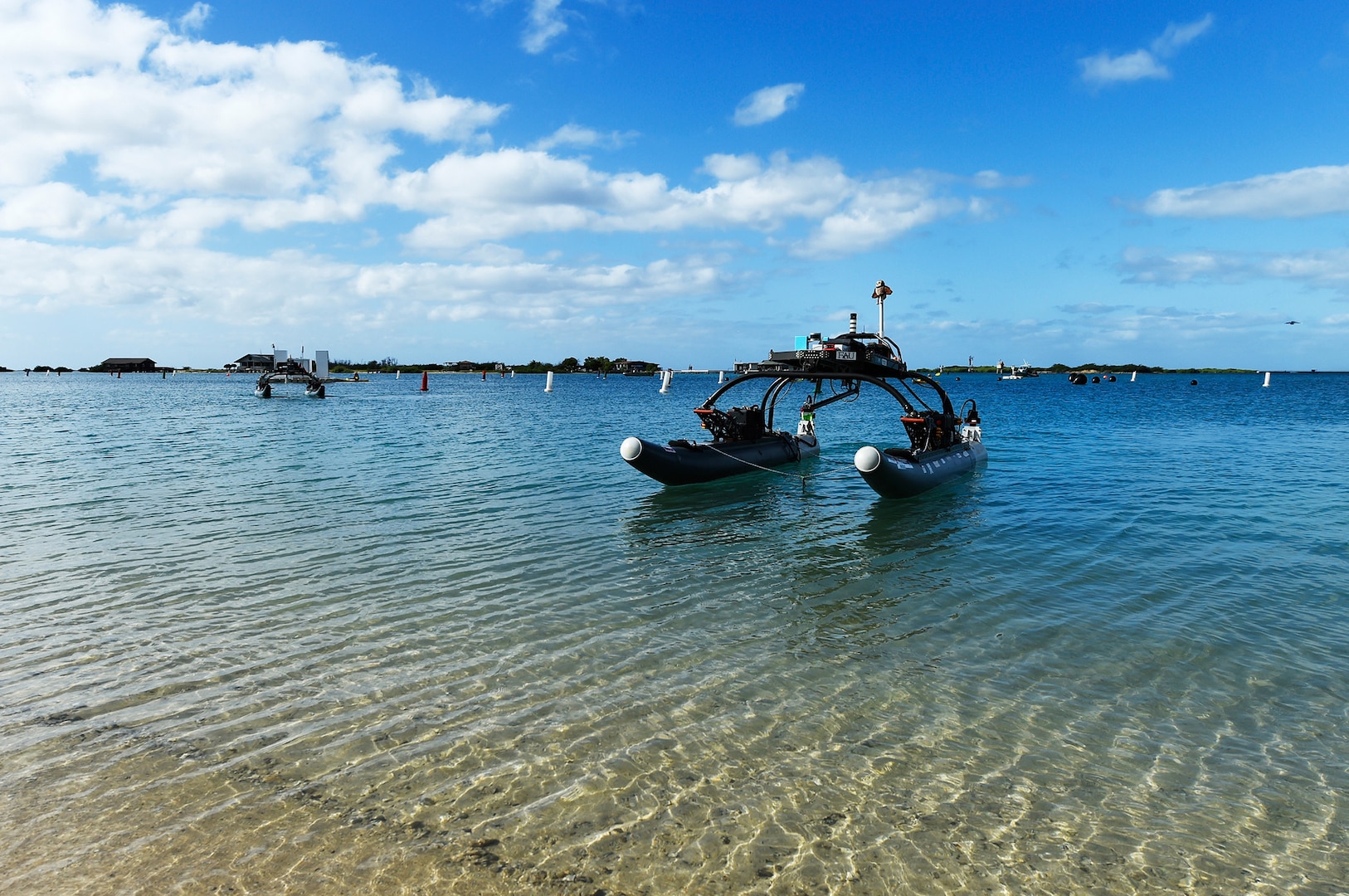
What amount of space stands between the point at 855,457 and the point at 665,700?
16.1 metres

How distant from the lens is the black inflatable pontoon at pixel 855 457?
19734 mm

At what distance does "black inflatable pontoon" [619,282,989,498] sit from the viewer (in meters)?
19.7

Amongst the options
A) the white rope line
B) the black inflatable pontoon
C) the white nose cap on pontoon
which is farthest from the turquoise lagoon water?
the white rope line

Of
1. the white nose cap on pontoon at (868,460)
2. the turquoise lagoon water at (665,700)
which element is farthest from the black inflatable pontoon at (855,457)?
the turquoise lagoon water at (665,700)

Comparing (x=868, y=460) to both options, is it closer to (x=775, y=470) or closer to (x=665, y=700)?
(x=775, y=470)

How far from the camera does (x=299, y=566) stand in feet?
39.5

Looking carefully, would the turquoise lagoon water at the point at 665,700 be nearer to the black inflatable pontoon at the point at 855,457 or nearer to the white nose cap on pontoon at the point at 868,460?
the white nose cap on pontoon at the point at 868,460

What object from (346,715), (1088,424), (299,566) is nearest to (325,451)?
(299,566)

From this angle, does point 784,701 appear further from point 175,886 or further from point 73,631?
point 73,631

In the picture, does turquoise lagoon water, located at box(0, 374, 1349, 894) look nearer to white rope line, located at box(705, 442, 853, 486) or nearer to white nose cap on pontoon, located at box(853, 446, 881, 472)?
white nose cap on pontoon, located at box(853, 446, 881, 472)

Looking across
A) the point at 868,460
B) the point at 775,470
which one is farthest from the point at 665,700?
the point at 775,470

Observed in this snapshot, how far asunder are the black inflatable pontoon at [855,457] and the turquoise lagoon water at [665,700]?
268 cm

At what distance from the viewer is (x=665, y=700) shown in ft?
23.9

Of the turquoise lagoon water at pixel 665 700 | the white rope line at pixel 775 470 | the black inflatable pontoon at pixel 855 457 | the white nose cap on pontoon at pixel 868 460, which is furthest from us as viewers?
the white rope line at pixel 775 470
